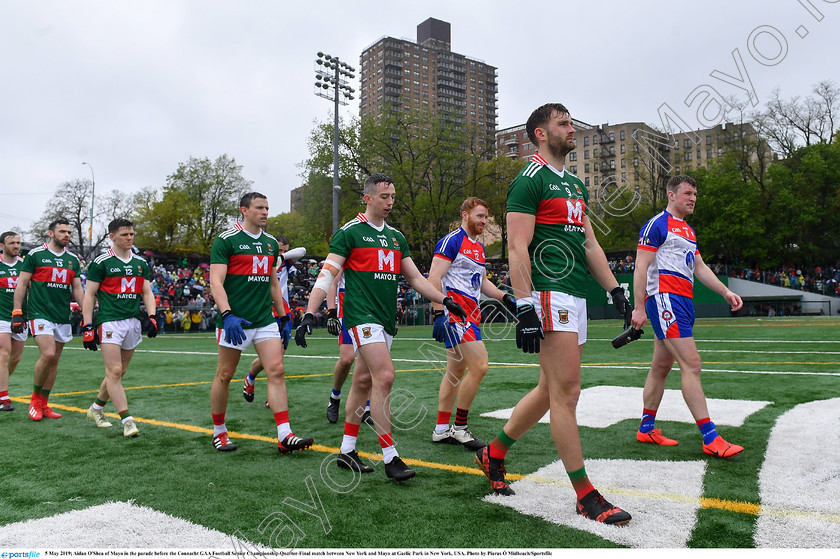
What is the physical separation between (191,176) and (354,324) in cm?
5846

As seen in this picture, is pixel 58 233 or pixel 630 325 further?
pixel 58 233

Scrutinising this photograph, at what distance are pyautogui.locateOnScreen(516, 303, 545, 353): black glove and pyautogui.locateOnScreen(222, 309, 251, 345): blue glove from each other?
8.65 feet

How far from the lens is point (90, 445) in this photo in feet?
17.5

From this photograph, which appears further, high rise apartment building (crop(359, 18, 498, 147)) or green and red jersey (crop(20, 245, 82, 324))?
high rise apartment building (crop(359, 18, 498, 147))

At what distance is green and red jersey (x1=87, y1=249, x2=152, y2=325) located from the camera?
20.2 ft

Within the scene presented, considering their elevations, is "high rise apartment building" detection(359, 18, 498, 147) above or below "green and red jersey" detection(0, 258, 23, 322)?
above

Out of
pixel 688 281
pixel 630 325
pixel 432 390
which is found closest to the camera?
pixel 630 325

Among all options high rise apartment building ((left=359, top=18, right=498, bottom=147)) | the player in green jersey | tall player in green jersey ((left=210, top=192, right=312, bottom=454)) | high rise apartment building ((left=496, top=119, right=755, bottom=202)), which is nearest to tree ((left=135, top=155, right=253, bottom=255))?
high rise apartment building ((left=496, top=119, right=755, bottom=202))

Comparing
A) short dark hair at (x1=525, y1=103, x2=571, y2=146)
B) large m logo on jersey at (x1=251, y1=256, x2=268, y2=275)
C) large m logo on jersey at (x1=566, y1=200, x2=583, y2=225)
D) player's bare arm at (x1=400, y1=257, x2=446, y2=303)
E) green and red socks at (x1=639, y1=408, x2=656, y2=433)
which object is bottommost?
green and red socks at (x1=639, y1=408, x2=656, y2=433)

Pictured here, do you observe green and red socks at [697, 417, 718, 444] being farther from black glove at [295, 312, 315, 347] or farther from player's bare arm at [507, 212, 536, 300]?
black glove at [295, 312, 315, 347]

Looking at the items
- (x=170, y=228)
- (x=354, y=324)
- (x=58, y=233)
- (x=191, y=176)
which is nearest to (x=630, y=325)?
(x=354, y=324)

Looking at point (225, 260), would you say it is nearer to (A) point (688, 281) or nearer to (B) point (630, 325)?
(B) point (630, 325)

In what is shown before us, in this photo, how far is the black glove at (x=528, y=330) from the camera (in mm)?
3105

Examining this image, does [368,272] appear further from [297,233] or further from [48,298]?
[297,233]
